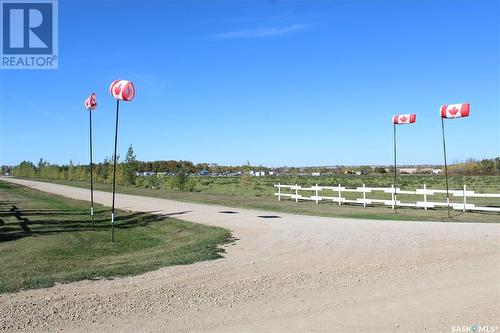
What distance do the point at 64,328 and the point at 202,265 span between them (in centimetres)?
359

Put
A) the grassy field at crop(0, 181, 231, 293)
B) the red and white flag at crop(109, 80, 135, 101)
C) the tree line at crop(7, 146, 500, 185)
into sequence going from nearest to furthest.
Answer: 1. the grassy field at crop(0, 181, 231, 293)
2. the red and white flag at crop(109, 80, 135, 101)
3. the tree line at crop(7, 146, 500, 185)

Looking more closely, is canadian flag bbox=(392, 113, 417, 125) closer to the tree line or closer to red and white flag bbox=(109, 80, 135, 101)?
red and white flag bbox=(109, 80, 135, 101)

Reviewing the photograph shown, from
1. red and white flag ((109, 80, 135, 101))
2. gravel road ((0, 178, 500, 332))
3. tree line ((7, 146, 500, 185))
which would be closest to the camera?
gravel road ((0, 178, 500, 332))

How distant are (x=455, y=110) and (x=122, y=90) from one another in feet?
37.3

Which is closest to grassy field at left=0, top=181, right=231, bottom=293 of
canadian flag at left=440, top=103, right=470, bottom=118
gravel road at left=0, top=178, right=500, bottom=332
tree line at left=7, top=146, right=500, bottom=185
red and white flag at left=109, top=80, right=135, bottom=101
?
gravel road at left=0, top=178, right=500, bottom=332

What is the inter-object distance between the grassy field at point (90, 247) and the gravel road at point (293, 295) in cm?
57

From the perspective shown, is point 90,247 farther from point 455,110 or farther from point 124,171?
point 124,171

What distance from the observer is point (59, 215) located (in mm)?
19797

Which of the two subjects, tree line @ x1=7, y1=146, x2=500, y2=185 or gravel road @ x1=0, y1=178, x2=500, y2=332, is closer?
gravel road @ x1=0, y1=178, x2=500, y2=332

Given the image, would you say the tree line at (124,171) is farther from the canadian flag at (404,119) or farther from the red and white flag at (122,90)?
the red and white flag at (122,90)

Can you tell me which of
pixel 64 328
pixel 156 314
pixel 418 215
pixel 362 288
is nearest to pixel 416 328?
pixel 362 288

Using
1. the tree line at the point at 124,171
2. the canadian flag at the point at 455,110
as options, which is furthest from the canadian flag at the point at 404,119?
the tree line at the point at 124,171

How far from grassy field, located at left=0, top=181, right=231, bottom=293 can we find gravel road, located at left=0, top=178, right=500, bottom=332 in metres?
0.57

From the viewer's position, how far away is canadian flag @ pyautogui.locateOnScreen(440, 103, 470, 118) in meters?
16.7
